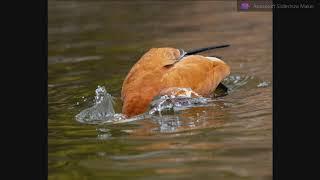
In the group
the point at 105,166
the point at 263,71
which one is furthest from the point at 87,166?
the point at 263,71

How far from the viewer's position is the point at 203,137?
5.48m

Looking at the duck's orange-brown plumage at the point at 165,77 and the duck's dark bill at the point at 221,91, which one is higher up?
the duck's orange-brown plumage at the point at 165,77

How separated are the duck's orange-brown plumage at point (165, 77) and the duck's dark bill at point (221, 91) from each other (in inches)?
5.9

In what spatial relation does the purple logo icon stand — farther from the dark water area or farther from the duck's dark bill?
the duck's dark bill

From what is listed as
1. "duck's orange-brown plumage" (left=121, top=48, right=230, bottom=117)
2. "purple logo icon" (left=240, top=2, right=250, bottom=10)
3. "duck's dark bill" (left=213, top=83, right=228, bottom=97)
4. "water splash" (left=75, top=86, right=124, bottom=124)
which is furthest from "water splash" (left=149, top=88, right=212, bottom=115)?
"purple logo icon" (left=240, top=2, right=250, bottom=10)

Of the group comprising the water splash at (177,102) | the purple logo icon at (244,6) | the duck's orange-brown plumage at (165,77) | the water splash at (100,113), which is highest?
the purple logo icon at (244,6)

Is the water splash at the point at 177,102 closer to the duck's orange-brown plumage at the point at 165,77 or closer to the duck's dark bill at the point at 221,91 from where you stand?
the duck's orange-brown plumage at the point at 165,77

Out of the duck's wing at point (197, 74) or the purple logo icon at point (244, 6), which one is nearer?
the duck's wing at point (197, 74)

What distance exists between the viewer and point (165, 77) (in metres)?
6.61

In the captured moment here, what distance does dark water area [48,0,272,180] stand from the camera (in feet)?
16.1

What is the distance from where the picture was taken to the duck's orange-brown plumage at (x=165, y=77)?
20.8 feet

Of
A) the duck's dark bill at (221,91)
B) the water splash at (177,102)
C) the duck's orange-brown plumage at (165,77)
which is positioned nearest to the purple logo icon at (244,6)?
the duck's dark bill at (221,91)

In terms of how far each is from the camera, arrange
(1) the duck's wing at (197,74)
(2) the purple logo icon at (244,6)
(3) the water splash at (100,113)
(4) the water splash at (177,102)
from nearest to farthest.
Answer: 1. (4) the water splash at (177,102)
2. (3) the water splash at (100,113)
3. (1) the duck's wing at (197,74)
4. (2) the purple logo icon at (244,6)

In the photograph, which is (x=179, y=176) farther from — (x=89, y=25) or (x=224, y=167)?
(x=89, y=25)
